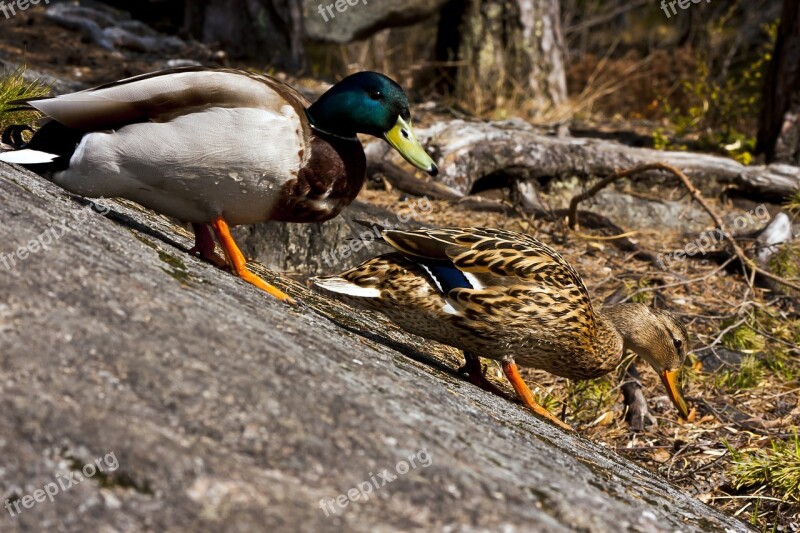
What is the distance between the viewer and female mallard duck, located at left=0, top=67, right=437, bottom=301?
10.4ft

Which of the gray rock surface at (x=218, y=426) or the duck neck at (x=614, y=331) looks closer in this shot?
the gray rock surface at (x=218, y=426)

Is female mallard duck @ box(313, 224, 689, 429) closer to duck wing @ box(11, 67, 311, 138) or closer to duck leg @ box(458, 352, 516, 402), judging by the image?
duck leg @ box(458, 352, 516, 402)

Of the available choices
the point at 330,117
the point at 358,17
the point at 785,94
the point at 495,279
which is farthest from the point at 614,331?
the point at 358,17

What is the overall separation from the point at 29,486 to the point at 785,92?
289 inches

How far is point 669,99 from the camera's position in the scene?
1166 cm

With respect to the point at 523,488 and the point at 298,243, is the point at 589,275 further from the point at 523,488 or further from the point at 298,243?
the point at 523,488

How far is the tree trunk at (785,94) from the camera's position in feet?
25.6

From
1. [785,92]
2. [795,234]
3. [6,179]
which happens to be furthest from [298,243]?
[785,92]

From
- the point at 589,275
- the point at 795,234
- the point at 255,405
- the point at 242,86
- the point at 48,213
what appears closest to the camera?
the point at 255,405

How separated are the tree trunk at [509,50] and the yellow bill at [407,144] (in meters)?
6.70

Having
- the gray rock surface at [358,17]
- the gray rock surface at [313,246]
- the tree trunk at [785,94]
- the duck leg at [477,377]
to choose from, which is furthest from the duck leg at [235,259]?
the gray rock surface at [358,17]

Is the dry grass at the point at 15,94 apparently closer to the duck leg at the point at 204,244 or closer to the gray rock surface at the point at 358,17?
the duck leg at the point at 204,244

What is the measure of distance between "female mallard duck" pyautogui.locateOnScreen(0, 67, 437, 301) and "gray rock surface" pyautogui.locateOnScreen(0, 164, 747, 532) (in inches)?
13.1

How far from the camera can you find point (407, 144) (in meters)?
3.54
